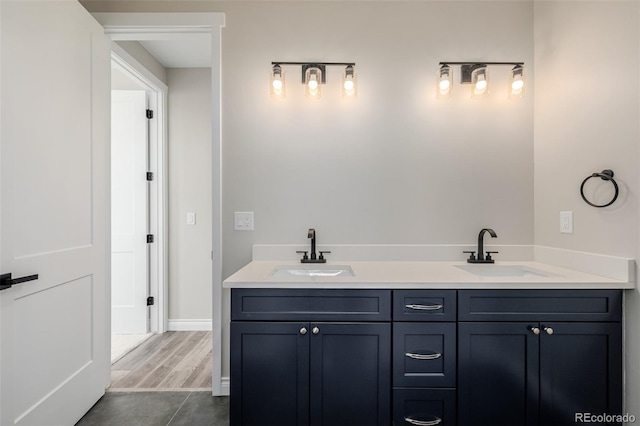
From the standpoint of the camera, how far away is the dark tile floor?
1906mm

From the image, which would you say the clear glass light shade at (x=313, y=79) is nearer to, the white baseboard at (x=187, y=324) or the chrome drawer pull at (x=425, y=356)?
the chrome drawer pull at (x=425, y=356)

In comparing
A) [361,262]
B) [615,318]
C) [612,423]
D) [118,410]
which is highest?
[361,262]

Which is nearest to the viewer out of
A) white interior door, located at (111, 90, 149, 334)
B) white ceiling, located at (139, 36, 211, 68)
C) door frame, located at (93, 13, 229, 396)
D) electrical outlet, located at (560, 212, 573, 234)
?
electrical outlet, located at (560, 212, 573, 234)

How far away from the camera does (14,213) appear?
57.9 inches

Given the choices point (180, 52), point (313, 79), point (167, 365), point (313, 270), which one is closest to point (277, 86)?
point (313, 79)

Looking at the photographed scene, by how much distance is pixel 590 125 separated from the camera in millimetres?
1743

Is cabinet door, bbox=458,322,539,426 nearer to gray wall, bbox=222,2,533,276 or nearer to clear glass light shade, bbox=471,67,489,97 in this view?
gray wall, bbox=222,2,533,276

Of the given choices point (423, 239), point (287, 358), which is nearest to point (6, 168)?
point (287, 358)

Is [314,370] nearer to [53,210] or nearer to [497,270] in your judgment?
[497,270]

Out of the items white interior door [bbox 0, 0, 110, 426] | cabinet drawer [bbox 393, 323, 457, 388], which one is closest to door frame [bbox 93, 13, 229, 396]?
white interior door [bbox 0, 0, 110, 426]

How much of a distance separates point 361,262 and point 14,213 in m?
1.77

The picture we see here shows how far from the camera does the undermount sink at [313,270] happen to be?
2.06 m

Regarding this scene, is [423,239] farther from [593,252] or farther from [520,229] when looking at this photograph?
[593,252]

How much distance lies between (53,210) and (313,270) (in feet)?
4.59
